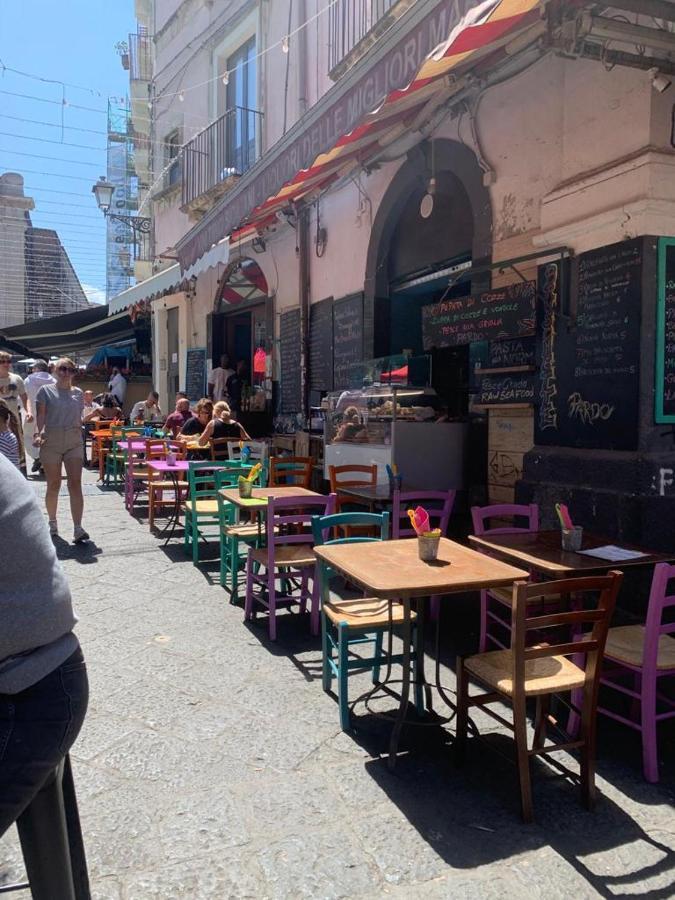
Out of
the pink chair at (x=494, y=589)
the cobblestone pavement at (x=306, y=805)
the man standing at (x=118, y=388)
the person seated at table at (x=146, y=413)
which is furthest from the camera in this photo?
the man standing at (x=118, y=388)

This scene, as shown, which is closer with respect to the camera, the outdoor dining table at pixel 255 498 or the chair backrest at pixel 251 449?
the outdoor dining table at pixel 255 498

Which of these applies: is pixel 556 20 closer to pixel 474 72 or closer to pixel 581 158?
pixel 581 158

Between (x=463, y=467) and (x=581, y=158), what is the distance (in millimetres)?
2702

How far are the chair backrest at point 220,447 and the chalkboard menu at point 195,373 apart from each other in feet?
17.0

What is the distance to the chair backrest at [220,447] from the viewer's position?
26.6ft

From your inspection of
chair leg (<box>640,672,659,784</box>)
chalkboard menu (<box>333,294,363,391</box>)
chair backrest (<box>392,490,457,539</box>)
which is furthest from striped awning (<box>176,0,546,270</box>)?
chair leg (<box>640,672,659,784</box>)

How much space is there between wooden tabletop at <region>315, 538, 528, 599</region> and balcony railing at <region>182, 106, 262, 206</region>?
8.87m

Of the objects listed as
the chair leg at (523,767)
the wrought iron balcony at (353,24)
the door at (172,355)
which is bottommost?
the chair leg at (523,767)

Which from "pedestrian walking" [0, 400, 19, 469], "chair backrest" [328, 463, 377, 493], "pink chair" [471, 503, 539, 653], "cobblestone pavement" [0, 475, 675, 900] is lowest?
"cobblestone pavement" [0, 475, 675, 900]

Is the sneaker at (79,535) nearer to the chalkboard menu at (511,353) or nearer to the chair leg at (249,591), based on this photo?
the chair leg at (249,591)

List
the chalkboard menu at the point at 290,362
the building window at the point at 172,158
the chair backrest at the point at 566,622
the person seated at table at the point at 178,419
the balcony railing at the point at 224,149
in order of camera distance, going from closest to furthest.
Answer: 1. the chair backrest at the point at 566,622
2. the chalkboard menu at the point at 290,362
3. the person seated at table at the point at 178,419
4. the balcony railing at the point at 224,149
5. the building window at the point at 172,158

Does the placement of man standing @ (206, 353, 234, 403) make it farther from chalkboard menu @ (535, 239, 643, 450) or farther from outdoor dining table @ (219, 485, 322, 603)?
chalkboard menu @ (535, 239, 643, 450)

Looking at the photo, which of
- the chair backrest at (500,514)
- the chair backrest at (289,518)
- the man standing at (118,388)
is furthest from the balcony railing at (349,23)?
the man standing at (118,388)

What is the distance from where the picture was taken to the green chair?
4.83 meters
